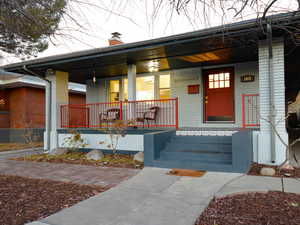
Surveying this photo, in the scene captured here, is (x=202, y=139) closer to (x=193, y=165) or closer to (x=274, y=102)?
(x=193, y=165)

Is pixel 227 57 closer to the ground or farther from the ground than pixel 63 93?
farther from the ground

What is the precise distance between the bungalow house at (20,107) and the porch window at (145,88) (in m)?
7.30

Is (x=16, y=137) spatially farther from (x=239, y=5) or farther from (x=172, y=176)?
(x=239, y=5)

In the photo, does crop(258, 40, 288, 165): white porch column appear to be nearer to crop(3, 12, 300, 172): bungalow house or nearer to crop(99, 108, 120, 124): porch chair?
crop(3, 12, 300, 172): bungalow house

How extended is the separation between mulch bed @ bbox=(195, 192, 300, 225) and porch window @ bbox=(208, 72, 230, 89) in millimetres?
5329

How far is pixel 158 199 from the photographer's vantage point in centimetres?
343

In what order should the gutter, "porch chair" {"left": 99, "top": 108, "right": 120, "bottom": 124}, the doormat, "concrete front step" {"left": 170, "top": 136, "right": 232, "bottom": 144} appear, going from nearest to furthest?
1. the gutter
2. the doormat
3. "concrete front step" {"left": 170, "top": 136, "right": 232, "bottom": 144}
4. "porch chair" {"left": 99, "top": 108, "right": 120, "bottom": 124}

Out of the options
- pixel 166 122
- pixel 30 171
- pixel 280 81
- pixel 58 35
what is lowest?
pixel 30 171

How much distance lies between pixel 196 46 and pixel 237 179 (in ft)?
12.5

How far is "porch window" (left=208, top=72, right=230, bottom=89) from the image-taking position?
823 centimetres

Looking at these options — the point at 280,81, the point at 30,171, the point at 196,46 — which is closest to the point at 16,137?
the point at 30,171

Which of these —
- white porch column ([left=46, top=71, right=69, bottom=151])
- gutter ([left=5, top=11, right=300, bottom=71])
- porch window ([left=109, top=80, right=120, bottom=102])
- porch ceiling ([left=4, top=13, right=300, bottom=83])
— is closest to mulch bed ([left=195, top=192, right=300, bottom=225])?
gutter ([left=5, top=11, right=300, bottom=71])

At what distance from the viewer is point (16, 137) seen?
1349cm

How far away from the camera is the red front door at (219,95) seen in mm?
8117
